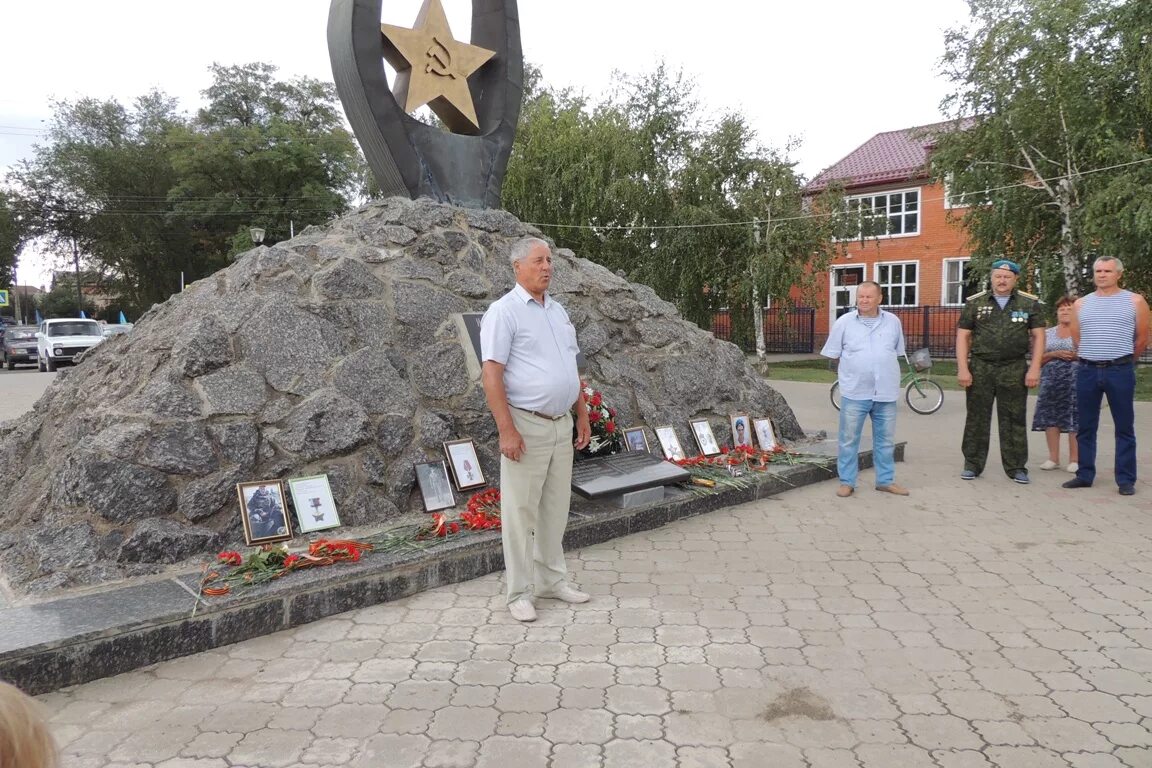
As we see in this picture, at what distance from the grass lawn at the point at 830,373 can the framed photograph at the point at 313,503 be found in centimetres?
1078

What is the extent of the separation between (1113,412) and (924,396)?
5.18 m

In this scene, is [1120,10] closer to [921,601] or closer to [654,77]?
[654,77]

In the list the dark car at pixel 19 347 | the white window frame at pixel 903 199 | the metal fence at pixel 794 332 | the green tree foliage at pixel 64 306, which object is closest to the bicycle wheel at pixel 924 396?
the white window frame at pixel 903 199

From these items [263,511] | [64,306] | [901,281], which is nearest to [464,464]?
[263,511]

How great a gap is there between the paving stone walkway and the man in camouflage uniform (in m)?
1.62

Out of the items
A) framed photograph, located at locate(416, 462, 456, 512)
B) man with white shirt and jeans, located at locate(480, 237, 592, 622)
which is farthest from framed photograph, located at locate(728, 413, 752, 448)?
man with white shirt and jeans, located at locate(480, 237, 592, 622)

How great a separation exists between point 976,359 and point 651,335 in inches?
104

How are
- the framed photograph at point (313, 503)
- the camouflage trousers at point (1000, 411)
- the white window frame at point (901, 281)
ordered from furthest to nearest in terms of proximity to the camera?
the white window frame at point (901, 281) → the camouflage trousers at point (1000, 411) → the framed photograph at point (313, 503)

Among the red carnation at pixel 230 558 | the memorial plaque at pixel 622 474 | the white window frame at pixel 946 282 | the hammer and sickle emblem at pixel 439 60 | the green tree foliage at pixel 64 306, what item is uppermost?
the green tree foliage at pixel 64 306

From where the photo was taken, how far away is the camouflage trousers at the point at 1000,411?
6.03 m

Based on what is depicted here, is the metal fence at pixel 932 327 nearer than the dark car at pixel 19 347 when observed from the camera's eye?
Yes

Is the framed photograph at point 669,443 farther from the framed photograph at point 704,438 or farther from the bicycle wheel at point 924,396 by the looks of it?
the bicycle wheel at point 924,396

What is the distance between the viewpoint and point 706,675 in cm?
302

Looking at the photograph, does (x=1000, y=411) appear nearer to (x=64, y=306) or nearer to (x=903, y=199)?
(x=903, y=199)
